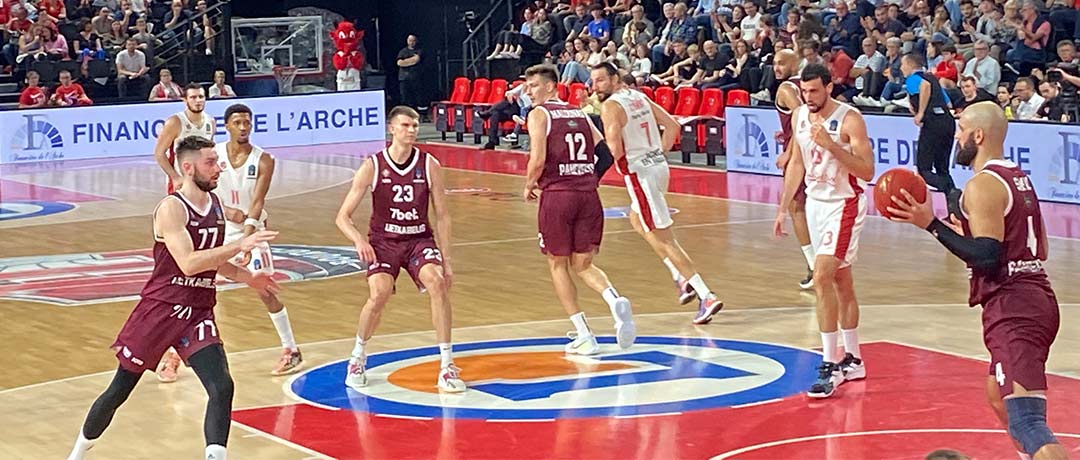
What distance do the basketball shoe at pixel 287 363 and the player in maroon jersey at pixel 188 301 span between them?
265 centimetres

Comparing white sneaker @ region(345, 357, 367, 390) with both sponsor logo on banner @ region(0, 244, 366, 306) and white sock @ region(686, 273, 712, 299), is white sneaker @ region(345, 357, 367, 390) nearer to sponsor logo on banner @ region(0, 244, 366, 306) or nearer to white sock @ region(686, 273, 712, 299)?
white sock @ region(686, 273, 712, 299)

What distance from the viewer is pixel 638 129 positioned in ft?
40.3

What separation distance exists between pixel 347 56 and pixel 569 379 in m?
23.5

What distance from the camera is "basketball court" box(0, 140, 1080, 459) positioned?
8.77m

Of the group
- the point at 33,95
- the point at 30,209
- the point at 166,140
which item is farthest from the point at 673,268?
the point at 33,95

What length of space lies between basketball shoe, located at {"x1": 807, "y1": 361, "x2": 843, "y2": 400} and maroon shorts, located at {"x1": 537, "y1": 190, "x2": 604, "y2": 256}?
6.98 feet

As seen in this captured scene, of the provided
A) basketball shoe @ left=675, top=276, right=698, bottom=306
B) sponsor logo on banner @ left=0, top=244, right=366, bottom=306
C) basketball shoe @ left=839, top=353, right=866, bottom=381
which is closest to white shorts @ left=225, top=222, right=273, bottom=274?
sponsor logo on banner @ left=0, top=244, right=366, bottom=306

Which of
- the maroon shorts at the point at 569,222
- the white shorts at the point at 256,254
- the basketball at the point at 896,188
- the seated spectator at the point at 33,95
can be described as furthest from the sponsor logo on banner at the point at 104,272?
the seated spectator at the point at 33,95

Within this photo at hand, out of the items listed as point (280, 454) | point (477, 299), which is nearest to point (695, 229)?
point (477, 299)

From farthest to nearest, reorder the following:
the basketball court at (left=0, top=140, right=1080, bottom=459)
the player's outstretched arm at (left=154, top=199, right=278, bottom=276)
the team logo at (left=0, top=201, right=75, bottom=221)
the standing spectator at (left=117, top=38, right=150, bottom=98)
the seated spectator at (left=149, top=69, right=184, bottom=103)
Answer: the standing spectator at (left=117, top=38, right=150, bottom=98) → the seated spectator at (left=149, top=69, right=184, bottom=103) → the team logo at (left=0, top=201, right=75, bottom=221) → the basketball court at (left=0, top=140, right=1080, bottom=459) → the player's outstretched arm at (left=154, top=199, right=278, bottom=276)

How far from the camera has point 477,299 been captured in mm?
13398

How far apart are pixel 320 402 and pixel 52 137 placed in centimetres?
1857

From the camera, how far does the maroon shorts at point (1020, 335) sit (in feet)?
21.9

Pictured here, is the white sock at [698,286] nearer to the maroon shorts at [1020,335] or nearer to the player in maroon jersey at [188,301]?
the player in maroon jersey at [188,301]
